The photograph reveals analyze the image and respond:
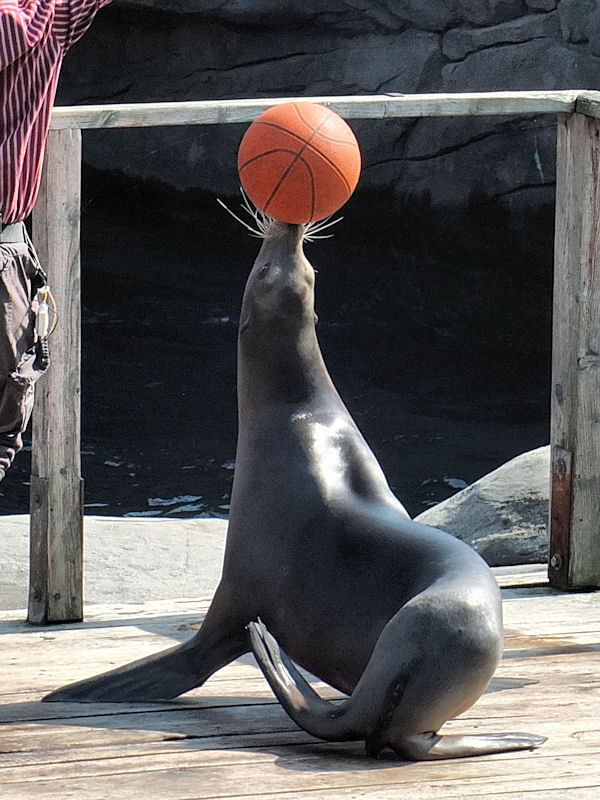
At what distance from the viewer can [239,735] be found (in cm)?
297

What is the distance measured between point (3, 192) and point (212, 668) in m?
1.17

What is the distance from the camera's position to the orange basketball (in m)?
3.23

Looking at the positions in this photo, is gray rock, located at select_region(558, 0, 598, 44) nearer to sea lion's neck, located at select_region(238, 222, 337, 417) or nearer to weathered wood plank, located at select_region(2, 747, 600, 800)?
sea lion's neck, located at select_region(238, 222, 337, 417)

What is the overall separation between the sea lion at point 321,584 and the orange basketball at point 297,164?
0.09m

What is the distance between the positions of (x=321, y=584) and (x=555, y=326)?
1.51 metres

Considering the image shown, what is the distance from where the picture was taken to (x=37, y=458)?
3.89 meters

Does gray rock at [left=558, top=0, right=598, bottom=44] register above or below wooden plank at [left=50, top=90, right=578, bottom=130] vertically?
above

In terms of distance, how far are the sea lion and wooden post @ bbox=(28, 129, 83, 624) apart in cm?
65

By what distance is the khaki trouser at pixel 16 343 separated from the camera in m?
3.04

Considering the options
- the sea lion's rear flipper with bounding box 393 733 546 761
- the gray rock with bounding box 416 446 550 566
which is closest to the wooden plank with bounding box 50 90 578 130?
the sea lion's rear flipper with bounding box 393 733 546 761

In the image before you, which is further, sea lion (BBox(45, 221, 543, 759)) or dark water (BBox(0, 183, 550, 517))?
dark water (BBox(0, 183, 550, 517))

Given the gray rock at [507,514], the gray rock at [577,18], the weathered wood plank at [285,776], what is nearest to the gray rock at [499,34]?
the gray rock at [577,18]

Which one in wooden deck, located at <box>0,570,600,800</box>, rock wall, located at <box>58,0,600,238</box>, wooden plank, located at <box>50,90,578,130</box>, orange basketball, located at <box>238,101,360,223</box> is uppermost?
rock wall, located at <box>58,0,600,238</box>

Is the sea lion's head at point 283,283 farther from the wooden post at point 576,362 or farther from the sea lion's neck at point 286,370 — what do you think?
the wooden post at point 576,362
